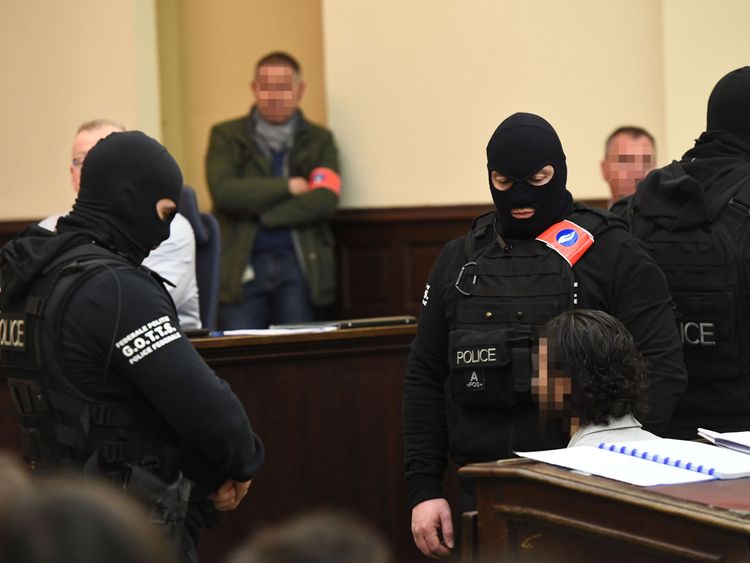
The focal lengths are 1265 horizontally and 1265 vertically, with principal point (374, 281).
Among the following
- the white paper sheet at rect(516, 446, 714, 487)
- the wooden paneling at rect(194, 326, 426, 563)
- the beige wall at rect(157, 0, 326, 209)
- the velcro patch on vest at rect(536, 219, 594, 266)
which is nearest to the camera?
the white paper sheet at rect(516, 446, 714, 487)

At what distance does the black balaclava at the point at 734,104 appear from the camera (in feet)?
11.7

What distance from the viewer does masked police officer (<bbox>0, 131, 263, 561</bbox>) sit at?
2857 mm

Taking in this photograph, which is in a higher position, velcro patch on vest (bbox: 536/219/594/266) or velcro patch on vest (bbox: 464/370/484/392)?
velcro patch on vest (bbox: 536/219/594/266)

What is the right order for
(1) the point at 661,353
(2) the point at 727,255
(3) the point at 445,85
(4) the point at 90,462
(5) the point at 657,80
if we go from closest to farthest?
(4) the point at 90,462, (1) the point at 661,353, (2) the point at 727,255, (5) the point at 657,80, (3) the point at 445,85

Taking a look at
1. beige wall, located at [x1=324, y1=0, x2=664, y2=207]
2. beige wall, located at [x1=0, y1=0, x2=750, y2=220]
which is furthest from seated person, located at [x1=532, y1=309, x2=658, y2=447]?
beige wall, located at [x1=324, y1=0, x2=664, y2=207]

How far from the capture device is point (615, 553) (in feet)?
8.05

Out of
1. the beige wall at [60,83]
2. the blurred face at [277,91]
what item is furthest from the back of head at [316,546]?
the beige wall at [60,83]

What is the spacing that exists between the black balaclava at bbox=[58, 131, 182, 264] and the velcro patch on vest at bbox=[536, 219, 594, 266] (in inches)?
39.0

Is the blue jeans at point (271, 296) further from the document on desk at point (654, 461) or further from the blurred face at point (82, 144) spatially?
the document on desk at point (654, 461)

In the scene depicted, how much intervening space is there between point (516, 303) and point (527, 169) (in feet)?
1.16

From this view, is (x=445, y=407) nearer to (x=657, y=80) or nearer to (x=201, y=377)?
(x=201, y=377)

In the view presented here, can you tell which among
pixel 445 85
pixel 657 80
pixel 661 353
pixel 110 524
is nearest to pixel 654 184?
pixel 661 353

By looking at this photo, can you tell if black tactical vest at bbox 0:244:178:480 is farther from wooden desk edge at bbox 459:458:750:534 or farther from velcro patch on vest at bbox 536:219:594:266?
velcro patch on vest at bbox 536:219:594:266

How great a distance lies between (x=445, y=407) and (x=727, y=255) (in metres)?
0.88
